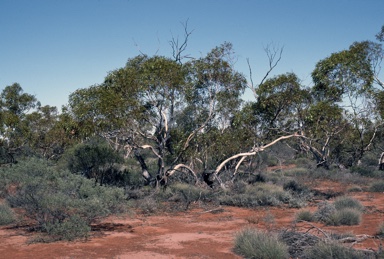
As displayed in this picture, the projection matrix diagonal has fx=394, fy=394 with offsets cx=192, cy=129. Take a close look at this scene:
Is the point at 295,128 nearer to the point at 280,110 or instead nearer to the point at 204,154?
the point at 280,110

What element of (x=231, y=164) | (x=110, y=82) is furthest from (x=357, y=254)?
(x=231, y=164)

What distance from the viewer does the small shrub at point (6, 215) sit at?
12.2m

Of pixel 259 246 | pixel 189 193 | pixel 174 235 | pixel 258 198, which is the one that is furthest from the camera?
pixel 258 198

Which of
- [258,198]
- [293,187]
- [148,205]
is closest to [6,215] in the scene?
[148,205]

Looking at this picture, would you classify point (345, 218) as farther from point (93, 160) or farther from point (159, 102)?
point (93, 160)

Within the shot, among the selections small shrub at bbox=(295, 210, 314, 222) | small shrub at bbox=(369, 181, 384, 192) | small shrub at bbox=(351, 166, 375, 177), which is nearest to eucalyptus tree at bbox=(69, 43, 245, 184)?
small shrub at bbox=(295, 210, 314, 222)

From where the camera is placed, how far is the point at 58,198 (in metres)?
10.2

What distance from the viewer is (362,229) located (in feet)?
37.4

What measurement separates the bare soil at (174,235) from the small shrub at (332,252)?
65 cm

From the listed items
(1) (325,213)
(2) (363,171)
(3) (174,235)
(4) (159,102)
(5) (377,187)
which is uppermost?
(4) (159,102)

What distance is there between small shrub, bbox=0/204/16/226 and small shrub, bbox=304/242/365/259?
9.13 m

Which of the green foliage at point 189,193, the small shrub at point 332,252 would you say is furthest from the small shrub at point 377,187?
the small shrub at point 332,252

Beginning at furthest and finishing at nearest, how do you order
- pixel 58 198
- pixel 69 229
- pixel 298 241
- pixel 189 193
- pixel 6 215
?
pixel 189 193 → pixel 6 215 → pixel 69 229 → pixel 58 198 → pixel 298 241

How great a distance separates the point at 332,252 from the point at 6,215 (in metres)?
9.77
